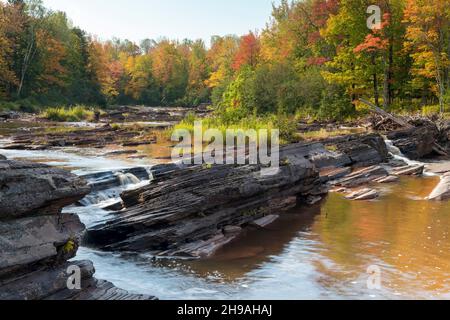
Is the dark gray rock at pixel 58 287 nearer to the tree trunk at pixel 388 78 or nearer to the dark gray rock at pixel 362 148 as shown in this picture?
the dark gray rock at pixel 362 148

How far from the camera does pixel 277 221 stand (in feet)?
45.3

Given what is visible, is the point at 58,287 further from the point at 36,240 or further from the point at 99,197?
the point at 99,197

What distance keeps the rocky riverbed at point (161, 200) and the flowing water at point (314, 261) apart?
1.53 feet

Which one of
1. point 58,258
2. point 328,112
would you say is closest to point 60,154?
point 58,258

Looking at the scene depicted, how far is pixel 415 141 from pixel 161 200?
1789 cm

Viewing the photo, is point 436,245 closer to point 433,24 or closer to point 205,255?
point 205,255

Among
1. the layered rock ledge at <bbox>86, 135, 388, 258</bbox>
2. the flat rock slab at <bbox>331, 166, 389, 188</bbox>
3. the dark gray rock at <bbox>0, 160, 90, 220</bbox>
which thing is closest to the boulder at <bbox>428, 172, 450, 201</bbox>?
the flat rock slab at <bbox>331, 166, 389, 188</bbox>

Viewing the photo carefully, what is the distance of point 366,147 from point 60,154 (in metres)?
14.3

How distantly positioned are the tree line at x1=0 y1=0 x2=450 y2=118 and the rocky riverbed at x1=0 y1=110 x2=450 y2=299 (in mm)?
9969

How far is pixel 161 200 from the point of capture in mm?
11797

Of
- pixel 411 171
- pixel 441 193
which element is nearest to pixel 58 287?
pixel 441 193

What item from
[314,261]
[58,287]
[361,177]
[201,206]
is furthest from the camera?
[361,177]

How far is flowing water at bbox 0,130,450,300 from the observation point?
346 inches

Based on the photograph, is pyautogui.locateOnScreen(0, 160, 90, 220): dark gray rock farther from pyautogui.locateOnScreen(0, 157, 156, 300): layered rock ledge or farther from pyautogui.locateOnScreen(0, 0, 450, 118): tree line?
pyautogui.locateOnScreen(0, 0, 450, 118): tree line
